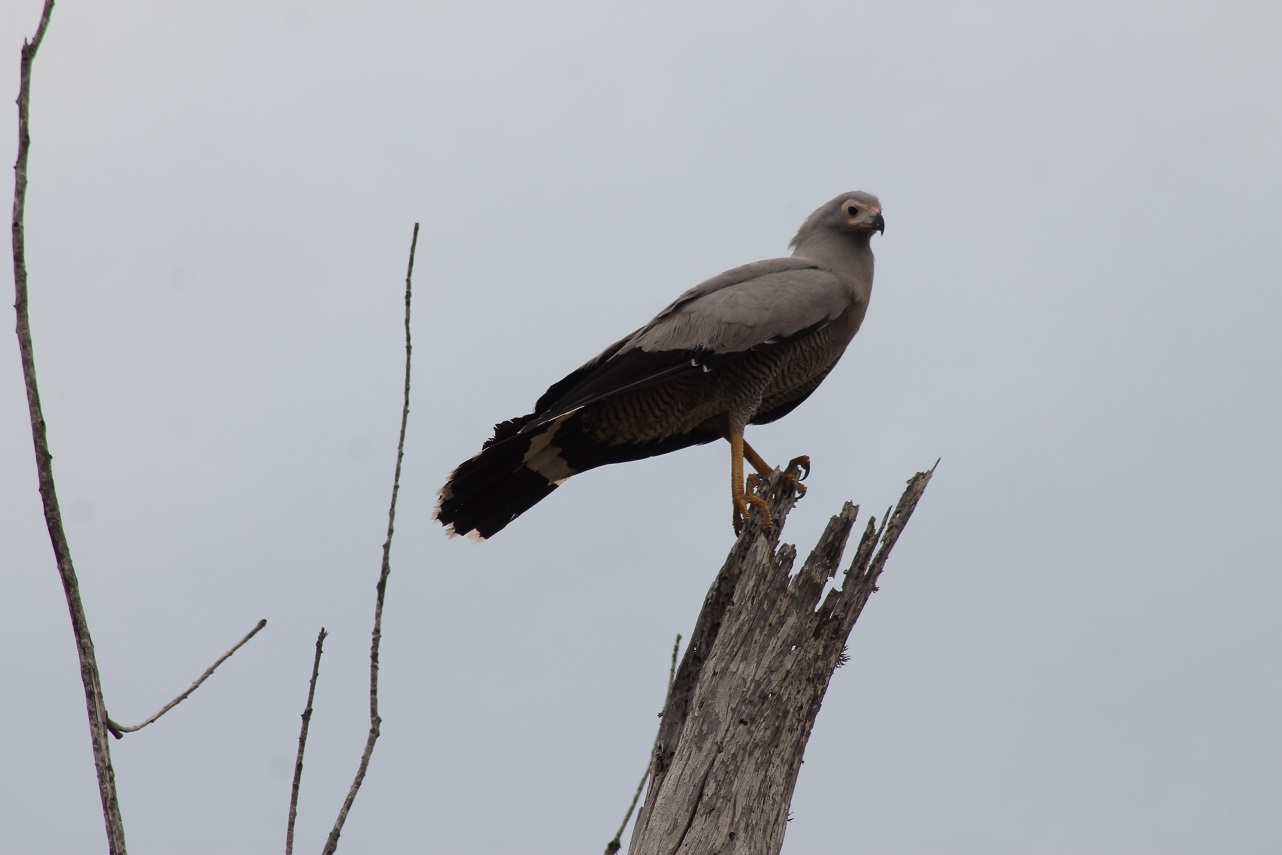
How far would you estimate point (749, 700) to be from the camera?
3859 mm

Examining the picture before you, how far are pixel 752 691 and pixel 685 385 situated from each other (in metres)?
2.39

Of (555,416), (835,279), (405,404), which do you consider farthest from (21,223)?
(835,279)

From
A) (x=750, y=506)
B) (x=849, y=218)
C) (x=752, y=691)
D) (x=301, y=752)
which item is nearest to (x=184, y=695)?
(x=301, y=752)

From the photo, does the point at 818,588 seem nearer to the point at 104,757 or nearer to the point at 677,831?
the point at 677,831

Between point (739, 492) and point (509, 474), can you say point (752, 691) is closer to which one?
point (739, 492)

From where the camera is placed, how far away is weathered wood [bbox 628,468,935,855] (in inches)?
145

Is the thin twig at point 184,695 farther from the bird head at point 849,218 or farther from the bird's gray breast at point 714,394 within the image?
the bird head at point 849,218

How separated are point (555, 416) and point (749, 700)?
6.79 ft

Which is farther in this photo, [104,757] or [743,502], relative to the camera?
[743,502]

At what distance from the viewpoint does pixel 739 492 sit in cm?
558

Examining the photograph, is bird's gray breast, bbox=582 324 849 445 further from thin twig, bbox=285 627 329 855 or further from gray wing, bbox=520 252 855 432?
thin twig, bbox=285 627 329 855

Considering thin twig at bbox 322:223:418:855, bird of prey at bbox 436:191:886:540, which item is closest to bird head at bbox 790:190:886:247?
bird of prey at bbox 436:191:886:540

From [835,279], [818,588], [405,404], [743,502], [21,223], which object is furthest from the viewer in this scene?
[835,279]

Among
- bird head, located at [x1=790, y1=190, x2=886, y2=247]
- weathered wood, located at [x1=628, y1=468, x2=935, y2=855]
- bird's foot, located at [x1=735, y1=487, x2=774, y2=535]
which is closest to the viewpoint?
weathered wood, located at [x1=628, y1=468, x2=935, y2=855]
